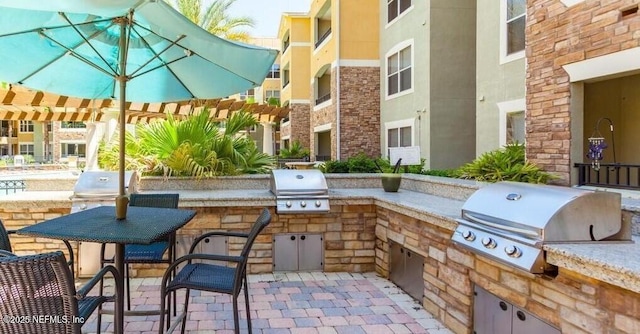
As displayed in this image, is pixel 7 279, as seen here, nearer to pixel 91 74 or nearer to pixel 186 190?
pixel 91 74

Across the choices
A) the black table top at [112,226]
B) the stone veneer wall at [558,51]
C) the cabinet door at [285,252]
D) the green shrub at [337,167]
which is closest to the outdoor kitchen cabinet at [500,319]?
the black table top at [112,226]

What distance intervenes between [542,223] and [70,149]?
43.2 metres

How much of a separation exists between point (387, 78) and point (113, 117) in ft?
28.7

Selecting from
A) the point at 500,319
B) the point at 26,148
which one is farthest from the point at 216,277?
the point at 26,148

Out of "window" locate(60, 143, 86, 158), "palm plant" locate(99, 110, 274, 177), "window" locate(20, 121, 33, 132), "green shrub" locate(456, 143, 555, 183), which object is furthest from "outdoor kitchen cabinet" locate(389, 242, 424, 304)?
"window" locate(20, 121, 33, 132)

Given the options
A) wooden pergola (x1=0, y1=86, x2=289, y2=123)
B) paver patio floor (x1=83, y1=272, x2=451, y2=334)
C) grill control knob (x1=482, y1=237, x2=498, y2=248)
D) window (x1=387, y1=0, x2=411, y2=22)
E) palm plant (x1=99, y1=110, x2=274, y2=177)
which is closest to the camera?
grill control knob (x1=482, y1=237, x2=498, y2=248)

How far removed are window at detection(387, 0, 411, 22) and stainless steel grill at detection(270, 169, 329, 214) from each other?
9489 mm

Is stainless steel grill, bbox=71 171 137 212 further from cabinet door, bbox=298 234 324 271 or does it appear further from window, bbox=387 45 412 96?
window, bbox=387 45 412 96

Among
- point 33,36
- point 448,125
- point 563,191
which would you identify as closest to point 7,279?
point 33,36

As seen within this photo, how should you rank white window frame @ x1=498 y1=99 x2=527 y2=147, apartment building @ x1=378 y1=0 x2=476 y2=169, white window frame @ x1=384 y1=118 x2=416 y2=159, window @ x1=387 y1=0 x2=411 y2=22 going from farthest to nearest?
window @ x1=387 y1=0 x2=411 y2=22 → white window frame @ x1=384 y1=118 x2=416 y2=159 → apartment building @ x1=378 y1=0 x2=476 y2=169 → white window frame @ x1=498 y1=99 x2=527 y2=147

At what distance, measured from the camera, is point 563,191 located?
2.79 m

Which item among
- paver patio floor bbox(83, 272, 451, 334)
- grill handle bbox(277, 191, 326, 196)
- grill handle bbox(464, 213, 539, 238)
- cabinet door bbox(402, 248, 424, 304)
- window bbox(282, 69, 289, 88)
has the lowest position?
paver patio floor bbox(83, 272, 451, 334)

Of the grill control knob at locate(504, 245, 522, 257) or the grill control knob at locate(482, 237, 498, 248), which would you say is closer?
the grill control knob at locate(504, 245, 522, 257)

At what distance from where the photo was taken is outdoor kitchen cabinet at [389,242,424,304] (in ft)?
14.9
